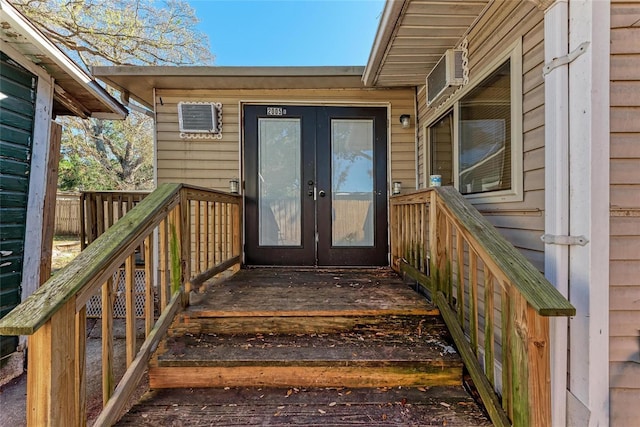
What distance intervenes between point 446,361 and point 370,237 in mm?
2051

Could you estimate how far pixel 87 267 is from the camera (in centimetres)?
132

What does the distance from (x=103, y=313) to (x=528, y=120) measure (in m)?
2.64

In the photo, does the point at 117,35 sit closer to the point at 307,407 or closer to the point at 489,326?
the point at 307,407

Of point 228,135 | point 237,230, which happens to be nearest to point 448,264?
point 237,230

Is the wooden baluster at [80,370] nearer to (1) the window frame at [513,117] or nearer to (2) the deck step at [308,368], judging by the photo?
(2) the deck step at [308,368]

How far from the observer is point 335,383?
5.65 feet

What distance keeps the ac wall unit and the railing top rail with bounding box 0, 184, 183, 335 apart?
2.48m

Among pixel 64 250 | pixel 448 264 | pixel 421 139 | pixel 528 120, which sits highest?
pixel 421 139

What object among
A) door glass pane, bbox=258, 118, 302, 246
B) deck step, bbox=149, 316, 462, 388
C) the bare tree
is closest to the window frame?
deck step, bbox=149, 316, 462, 388

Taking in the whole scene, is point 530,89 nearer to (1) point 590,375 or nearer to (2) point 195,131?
(1) point 590,375

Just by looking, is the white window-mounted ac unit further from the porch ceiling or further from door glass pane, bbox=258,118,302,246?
the porch ceiling

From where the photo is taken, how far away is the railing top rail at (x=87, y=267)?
42.0 inches

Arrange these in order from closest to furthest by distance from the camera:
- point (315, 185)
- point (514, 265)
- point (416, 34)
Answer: point (514, 265)
point (416, 34)
point (315, 185)

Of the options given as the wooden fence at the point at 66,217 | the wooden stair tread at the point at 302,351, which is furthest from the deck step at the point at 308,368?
the wooden fence at the point at 66,217
